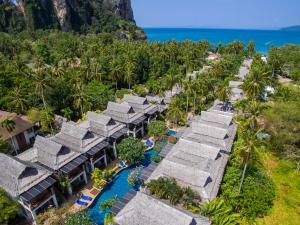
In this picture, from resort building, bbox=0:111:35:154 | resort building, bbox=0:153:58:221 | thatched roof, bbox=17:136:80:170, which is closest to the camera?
resort building, bbox=0:153:58:221

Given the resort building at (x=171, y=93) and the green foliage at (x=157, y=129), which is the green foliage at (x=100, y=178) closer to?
the green foliage at (x=157, y=129)

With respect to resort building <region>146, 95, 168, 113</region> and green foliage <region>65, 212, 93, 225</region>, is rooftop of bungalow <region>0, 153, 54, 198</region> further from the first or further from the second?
resort building <region>146, 95, 168, 113</region>

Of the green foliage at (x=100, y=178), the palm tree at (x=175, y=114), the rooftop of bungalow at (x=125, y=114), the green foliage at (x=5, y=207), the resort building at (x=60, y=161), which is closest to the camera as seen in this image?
the green foliage at (x=5, y=207)

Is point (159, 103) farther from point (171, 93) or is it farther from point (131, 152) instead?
point (131, 152)

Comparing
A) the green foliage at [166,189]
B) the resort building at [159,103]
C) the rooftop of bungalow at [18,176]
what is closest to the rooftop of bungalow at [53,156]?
the rooftop of bungalow at [18,176]

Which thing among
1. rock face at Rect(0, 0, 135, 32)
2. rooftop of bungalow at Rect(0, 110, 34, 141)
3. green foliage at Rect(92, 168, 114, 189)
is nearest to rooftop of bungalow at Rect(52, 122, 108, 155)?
green foliage at Rect(92, 168, 114, 189)
